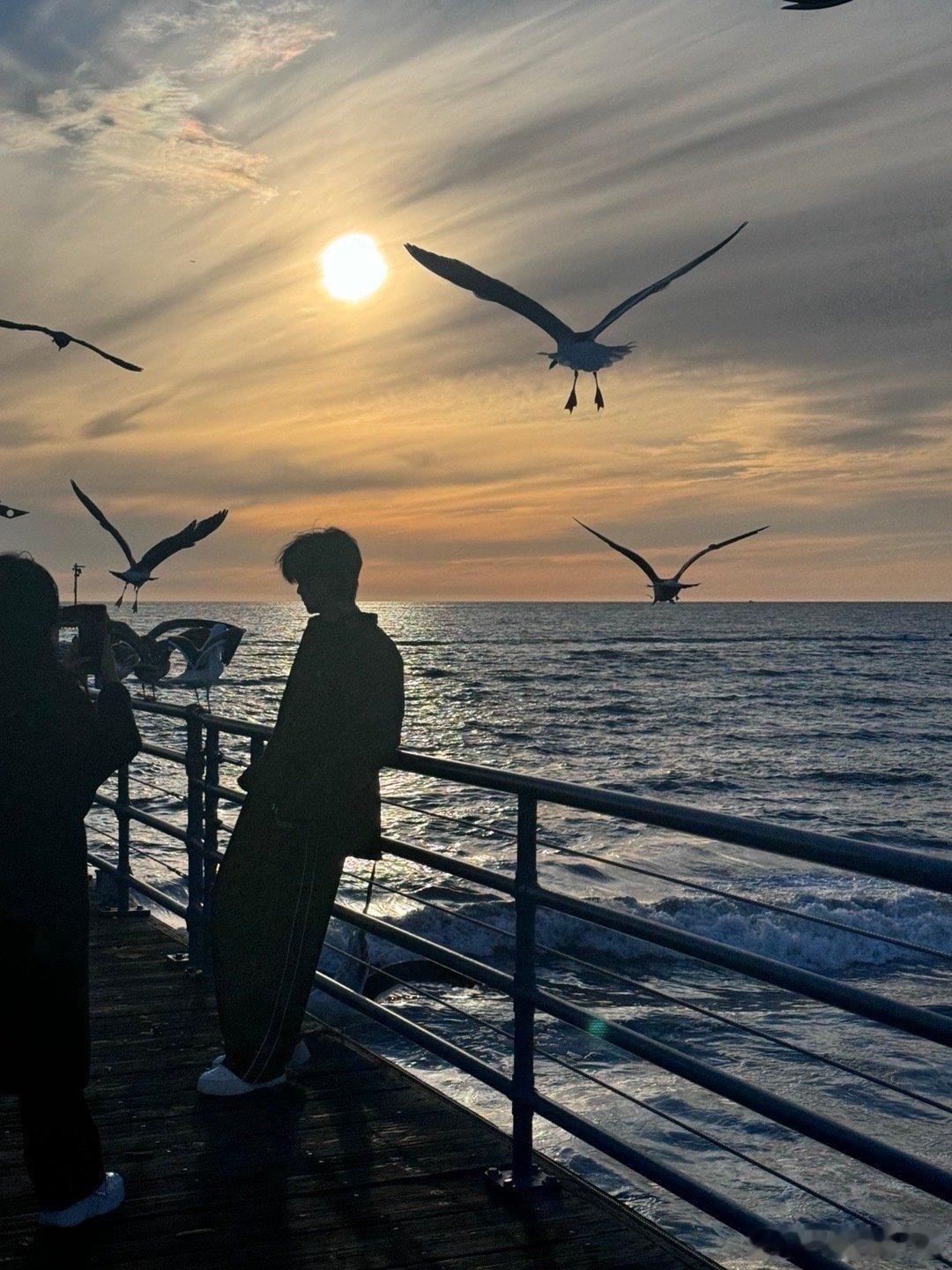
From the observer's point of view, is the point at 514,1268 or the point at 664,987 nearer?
the point at 514,1268

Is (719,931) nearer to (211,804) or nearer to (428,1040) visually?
(211,804)

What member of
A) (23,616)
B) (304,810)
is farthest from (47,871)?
(304,810)

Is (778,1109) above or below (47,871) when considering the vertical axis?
below

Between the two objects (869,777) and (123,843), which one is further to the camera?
(869,777)

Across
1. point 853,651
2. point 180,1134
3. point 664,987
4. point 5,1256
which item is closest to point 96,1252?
point 5,1256

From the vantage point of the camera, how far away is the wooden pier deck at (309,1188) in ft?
9.20

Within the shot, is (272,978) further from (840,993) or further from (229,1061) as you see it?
(840,993)

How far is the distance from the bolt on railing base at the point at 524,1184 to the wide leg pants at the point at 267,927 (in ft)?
2.67

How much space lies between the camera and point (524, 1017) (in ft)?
10.3

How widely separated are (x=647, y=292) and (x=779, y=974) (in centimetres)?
703

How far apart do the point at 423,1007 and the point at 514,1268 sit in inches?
298

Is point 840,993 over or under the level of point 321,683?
under

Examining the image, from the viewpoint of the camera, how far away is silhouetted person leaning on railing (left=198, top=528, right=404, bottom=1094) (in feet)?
11.1

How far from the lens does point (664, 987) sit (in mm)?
11445
